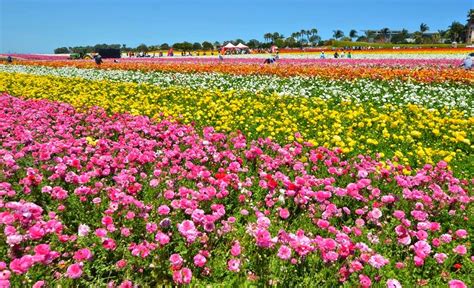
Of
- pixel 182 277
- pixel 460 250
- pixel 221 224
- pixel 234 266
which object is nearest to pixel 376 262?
pixel 460 250

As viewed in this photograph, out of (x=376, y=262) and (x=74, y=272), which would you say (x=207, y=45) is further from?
(x=74, y=272)

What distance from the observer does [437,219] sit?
13.4ft

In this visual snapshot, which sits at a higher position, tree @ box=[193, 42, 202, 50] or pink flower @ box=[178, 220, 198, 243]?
tree @ box=[193, 42, 202, 50]

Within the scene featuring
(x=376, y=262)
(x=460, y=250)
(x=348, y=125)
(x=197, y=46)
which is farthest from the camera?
(x=197, y=46)

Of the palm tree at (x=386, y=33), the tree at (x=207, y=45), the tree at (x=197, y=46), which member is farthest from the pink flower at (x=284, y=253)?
the palm tree at (x=386, y=33)

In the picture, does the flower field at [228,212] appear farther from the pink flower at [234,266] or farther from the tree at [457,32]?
the tree at [457,32]

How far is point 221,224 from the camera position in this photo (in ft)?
12.5

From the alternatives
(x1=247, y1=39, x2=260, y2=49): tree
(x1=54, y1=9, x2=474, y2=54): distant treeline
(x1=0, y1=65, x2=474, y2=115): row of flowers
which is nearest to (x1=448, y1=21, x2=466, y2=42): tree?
(x1=54, y1=9, x2=474, y2=54): distant treeline

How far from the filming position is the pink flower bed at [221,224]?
2.88 metres

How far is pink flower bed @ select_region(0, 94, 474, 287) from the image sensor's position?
9.45ft

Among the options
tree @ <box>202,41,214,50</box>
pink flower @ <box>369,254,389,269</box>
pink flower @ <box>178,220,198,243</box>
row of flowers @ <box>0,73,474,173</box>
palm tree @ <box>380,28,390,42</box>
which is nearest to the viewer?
pink flower @ <box>369,254,389,269</box>

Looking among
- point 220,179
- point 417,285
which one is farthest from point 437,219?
point 220,179

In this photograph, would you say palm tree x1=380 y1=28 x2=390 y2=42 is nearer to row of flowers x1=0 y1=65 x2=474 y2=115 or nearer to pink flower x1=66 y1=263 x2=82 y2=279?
row of flowers x1=0 y1=65 x2=474 y2=115

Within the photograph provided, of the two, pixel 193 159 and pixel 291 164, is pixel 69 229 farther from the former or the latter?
pixel 291 164
